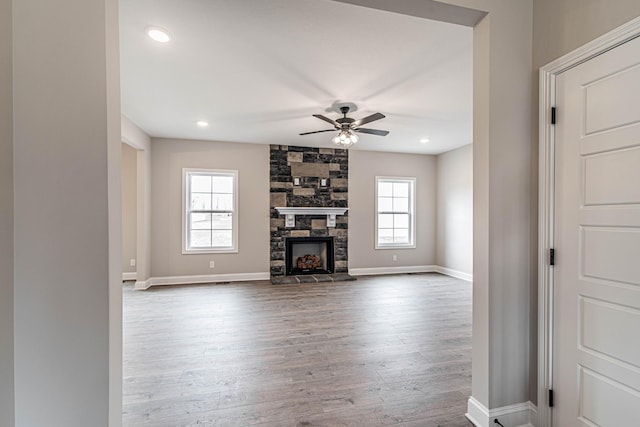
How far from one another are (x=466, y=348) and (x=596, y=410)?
4.65 ft

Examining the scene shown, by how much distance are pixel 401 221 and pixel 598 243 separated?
17.5 ft

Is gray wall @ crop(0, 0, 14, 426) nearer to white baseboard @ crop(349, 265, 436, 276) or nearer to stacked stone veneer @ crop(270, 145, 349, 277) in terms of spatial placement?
stacked stone veneer @ crop(270, 145, 349, 277)

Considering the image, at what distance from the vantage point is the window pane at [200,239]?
223 inches

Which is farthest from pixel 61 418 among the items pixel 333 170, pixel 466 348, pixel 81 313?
pixel 333 170

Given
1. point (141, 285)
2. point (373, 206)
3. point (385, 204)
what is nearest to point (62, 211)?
point (141, 285)

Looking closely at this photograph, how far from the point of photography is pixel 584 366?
1487 millimetres

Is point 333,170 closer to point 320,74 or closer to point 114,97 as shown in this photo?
point 320,74

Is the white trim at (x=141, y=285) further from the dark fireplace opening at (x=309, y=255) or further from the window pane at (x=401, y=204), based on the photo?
the window pane at (x=401, y=204)

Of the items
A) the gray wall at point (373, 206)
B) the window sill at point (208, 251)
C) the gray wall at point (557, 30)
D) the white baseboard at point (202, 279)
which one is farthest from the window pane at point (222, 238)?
the gray wall at point (557, 30)

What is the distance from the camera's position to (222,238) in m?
5.80

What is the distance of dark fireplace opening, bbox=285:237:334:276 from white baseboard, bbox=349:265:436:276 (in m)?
0.60

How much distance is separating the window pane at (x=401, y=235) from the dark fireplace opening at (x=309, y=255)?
1.59m

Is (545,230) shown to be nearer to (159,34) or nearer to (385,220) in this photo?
(159,34)

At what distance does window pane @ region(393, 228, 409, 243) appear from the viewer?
6.70 meters
